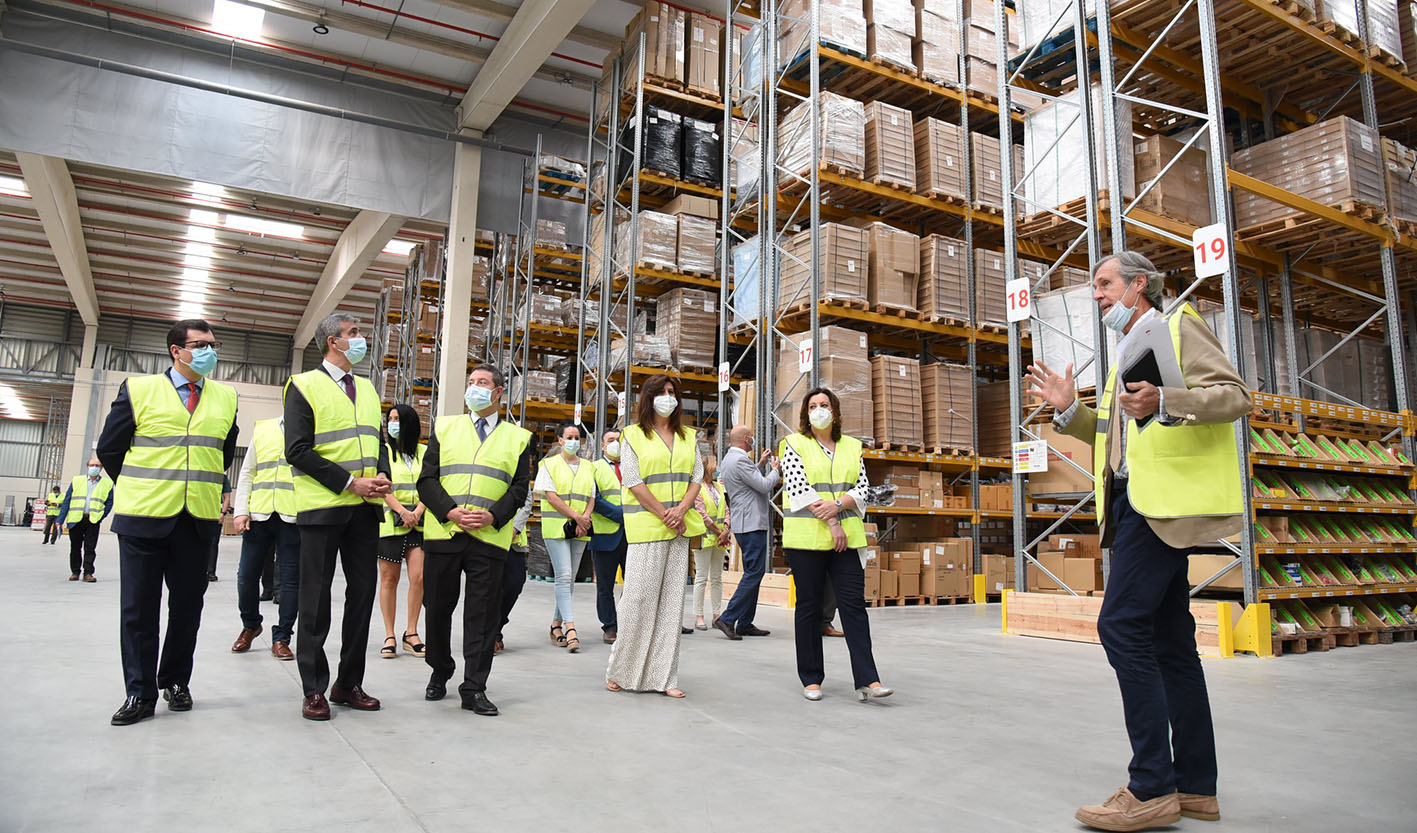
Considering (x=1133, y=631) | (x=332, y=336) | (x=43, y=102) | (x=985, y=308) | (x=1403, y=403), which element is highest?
(x=43, y=102)

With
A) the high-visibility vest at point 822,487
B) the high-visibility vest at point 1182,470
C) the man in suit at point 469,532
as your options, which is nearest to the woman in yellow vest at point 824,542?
the high-visibility vest at point 822,487

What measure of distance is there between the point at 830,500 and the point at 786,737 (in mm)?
1358

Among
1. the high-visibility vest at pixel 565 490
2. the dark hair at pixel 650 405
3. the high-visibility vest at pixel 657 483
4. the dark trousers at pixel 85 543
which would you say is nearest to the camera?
the high-visibility vest at pixel 657 483

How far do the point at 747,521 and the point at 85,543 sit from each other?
33.1 ft

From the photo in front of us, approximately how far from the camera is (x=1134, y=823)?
2.69m

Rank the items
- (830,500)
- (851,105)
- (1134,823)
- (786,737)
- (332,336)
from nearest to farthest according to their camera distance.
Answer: (1134,823) → (786,737) → (332,336) → (830,500) → (851,105)

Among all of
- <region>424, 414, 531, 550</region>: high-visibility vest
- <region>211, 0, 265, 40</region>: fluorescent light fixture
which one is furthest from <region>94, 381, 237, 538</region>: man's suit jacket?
<region>211, 0, 265, 40</region>: fluorescent light fixture

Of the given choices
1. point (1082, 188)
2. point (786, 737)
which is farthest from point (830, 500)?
point (1082, 188)

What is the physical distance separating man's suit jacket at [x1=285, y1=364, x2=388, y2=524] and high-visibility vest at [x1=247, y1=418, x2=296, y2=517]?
2091 mm

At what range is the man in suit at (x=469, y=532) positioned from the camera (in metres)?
4.35

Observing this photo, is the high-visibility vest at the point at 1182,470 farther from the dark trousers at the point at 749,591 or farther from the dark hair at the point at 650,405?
the dark trousers at the point at 749,591

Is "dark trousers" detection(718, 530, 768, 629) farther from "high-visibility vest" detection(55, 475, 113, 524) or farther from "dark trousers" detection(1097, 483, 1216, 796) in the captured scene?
"high-visibility vest" detection(55, 475, 113, 524)

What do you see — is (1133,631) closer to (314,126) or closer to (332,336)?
(332,336)

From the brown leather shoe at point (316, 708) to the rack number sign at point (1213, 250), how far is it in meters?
6.47
